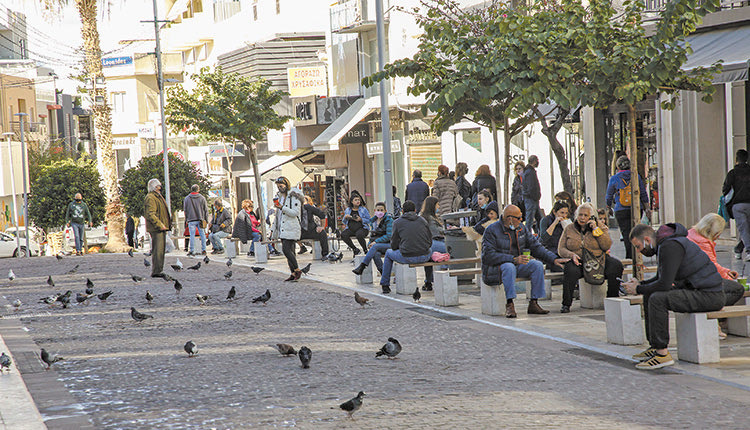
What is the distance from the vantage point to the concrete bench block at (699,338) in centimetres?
867

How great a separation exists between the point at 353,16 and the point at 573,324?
27960 millimetres

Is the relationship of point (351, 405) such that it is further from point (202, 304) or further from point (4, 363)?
point (202, 304)

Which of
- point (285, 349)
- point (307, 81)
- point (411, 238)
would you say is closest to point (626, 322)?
point (285, 349)

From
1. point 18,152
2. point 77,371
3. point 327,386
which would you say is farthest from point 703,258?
point 18,152

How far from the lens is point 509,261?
12.5 m

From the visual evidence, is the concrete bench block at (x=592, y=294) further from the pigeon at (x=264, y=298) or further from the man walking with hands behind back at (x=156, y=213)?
the man walking with hands behind back at (x=156, y=213)

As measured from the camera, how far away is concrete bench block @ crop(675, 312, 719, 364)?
8.67 meters

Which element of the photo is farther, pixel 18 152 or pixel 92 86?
pixel 18 152

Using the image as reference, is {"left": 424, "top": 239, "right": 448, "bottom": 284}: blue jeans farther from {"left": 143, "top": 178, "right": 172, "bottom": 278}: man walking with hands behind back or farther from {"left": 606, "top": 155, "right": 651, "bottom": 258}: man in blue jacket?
{"left": 143, "top": 178, "right": 172, "bottom": 278}: man walking with hands behind back

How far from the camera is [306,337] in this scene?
11180mm

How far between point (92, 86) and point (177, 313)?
22738 millimetres

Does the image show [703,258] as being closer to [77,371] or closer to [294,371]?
[294,371]

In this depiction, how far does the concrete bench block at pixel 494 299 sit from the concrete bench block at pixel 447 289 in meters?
1.08

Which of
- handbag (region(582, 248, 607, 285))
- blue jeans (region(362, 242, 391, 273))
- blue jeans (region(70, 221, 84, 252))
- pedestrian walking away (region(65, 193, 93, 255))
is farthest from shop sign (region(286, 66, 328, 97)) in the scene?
handbag (region(582, 248, 607, 285))
